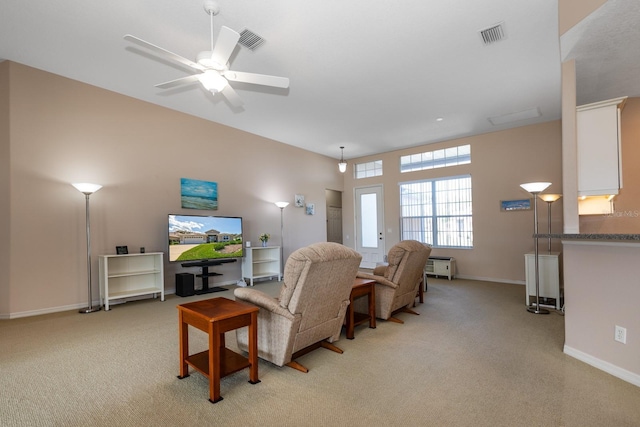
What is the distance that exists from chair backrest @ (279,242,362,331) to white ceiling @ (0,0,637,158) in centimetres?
236

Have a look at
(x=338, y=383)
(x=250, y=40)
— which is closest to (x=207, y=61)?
(x=250, y=40)

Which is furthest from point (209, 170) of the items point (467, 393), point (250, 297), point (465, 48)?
point (467, 393)

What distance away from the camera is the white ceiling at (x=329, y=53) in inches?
119

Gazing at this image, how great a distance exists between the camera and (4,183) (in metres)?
3.99

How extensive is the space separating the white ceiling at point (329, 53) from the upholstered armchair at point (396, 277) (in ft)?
7.83

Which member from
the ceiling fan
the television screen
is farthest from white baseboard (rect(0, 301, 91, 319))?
the ceiling fan

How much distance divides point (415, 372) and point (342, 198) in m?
7.10

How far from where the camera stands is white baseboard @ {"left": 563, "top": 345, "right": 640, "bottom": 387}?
2328 mm

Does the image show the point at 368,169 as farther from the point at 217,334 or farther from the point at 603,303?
the point at 217,334

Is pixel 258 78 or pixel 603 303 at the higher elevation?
pixel 258 78

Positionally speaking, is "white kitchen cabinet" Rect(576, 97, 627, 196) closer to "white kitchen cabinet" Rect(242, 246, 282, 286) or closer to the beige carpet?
the beige carpet

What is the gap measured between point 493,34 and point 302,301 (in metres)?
3.48

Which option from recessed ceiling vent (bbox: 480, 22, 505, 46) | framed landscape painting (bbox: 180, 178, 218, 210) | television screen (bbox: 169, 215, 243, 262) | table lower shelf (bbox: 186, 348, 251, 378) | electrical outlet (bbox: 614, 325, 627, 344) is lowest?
table lower shelf (bbox: 186, 348, 251, 378)

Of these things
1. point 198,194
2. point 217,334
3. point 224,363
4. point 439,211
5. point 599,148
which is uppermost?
point 599,148
